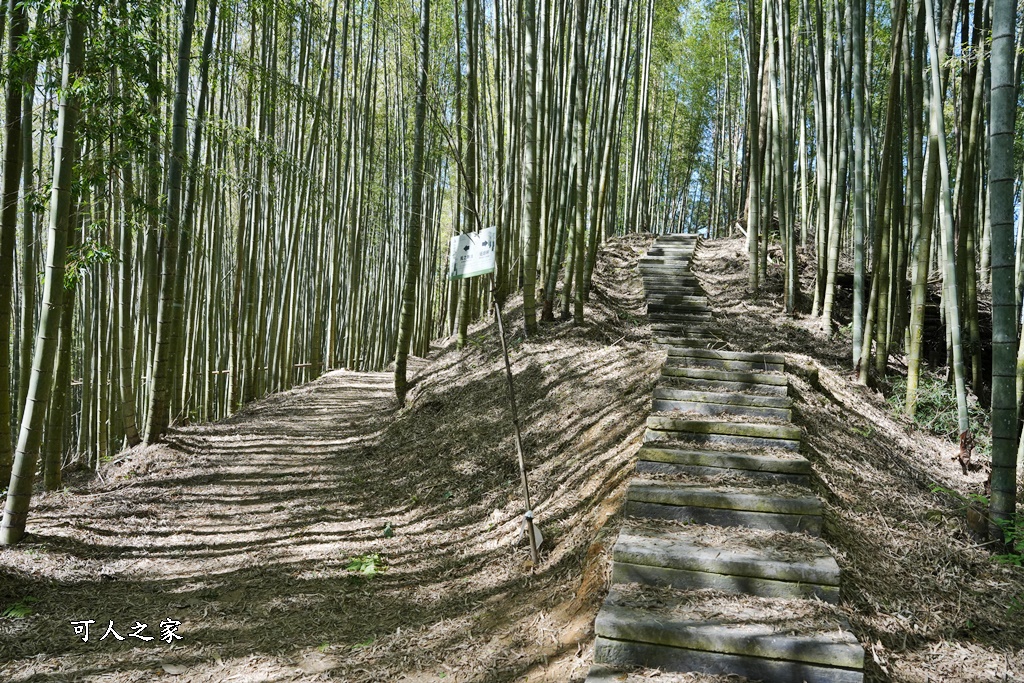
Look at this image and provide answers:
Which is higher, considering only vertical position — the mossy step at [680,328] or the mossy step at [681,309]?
the mossy step at [681,309]

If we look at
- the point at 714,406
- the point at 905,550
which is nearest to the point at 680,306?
the point at 714,406

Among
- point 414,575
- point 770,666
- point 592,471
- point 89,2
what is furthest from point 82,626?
point 89,2

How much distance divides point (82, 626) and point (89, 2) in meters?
2.87

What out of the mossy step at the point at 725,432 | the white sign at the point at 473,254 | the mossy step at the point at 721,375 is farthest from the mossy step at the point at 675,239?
the white sign at the point at 473,254

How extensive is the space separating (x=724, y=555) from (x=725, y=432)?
1.07 m

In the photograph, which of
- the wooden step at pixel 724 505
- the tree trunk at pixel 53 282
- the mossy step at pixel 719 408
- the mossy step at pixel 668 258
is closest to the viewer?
the wooden step at pixel 724 505

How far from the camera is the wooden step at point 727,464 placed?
3031mm

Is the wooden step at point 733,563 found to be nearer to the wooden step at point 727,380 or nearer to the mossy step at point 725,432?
the mossy step at point 725,432

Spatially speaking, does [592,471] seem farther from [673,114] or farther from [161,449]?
[673,114]

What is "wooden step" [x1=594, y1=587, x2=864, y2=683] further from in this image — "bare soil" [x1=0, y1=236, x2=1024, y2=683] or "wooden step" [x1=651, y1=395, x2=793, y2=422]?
"wooden step" [x1=651, y1=395, x2=793, y2=422]

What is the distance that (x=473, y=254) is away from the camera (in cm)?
335

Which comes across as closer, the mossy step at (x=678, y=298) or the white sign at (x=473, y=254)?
the white sign at (x=473, y=254)

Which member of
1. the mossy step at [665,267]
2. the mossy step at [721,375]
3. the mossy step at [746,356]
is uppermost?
the mossy step at [665,267]

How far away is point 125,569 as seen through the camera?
11.0 feet
